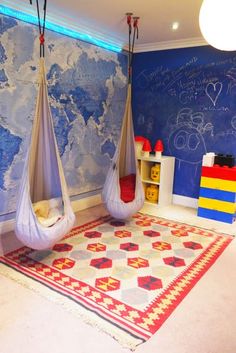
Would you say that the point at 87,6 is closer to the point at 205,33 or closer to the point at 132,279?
the point at 205,33

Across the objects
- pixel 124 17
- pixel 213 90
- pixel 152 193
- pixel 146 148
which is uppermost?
pixel 124 17

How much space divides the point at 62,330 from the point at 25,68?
2490mm

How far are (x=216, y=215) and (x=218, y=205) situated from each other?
0.43 ft

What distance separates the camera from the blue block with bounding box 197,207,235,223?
3581 mm

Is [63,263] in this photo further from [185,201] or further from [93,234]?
[185,201]

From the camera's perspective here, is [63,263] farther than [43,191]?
No

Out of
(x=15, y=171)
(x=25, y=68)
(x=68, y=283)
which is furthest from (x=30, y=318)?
(x=25, y=68)

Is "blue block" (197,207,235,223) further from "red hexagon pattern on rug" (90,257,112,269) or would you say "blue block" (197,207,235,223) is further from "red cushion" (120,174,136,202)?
"red hexagon pattern on rug" (90,257,112,269)

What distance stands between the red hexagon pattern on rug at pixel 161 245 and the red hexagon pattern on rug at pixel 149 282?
1.70 feet

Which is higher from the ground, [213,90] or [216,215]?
[213,90]

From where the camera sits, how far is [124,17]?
319 cm

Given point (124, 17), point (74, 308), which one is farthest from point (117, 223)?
point (124, 17)

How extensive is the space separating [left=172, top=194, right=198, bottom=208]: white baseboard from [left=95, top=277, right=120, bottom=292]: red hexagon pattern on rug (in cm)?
221

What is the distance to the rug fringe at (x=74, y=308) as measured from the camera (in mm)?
1702
